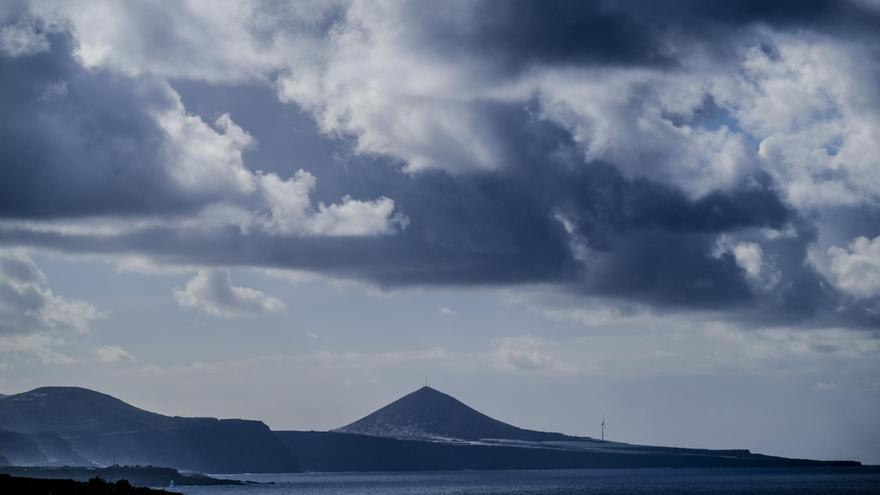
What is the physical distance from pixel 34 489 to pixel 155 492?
28460 mm

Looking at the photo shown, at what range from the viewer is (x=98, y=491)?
146 meters

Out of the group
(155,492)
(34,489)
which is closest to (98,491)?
(34,489)

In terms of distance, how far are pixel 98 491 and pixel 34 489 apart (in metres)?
7.96

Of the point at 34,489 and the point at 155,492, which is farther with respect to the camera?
the point at 155,492

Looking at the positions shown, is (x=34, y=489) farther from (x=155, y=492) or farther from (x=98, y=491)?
(x=155, y=492)

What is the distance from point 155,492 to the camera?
168 m

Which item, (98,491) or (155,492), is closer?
(98,491)

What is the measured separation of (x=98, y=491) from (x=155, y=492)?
22572 mm

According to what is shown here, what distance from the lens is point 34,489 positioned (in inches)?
5546
